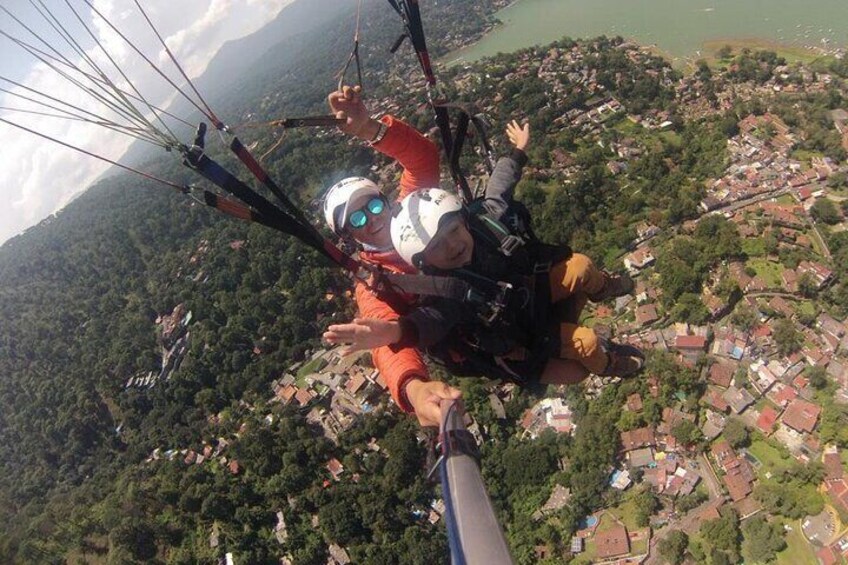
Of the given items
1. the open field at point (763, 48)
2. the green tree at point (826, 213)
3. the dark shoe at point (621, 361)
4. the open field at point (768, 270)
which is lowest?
the open field at point (763, 48)

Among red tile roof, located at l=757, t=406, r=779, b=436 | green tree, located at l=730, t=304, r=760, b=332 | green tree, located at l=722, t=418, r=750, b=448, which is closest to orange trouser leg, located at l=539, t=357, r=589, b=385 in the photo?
green tree, located at l=722, t=418, r=750, b=448

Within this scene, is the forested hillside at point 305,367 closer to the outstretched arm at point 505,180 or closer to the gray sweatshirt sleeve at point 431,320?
the outstretched arm at point 505,180

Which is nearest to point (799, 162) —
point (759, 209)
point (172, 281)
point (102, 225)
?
point (759, 209)

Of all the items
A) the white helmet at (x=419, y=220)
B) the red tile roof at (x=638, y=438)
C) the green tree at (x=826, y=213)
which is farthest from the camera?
the green tree at (x=826, y=213)

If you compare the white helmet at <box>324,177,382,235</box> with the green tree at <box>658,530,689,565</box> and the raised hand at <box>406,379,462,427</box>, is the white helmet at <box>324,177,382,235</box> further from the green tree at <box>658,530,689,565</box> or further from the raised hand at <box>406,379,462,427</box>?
the green tree at <box>658,530,689,565</box>

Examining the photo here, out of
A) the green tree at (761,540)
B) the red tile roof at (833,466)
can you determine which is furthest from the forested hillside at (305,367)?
the red tile roof at (833,466)

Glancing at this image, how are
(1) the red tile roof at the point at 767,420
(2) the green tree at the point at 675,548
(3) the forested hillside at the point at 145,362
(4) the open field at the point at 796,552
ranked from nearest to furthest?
1. (4) the open field at the point at 796,552
2. (2) the green tree at the point at 675,548
3. (1) the red tile roof at the point at 767,420
4. (3) the forested hillside at the point at 145,362

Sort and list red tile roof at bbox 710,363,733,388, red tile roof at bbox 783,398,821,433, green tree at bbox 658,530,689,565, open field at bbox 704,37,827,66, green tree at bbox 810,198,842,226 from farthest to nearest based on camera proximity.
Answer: open field at bbox 704,37,827,66 < green tree at bbox 810,198,842,226 < red tile roof at bbox 710,363,733,388 < red tile roof at bbox 783,398,821,433 < green tree at bbox 658,530,689,565
